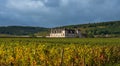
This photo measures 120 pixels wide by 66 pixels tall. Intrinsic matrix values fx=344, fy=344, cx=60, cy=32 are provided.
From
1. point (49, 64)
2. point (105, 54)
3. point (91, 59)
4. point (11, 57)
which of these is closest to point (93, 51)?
point (91, 59)

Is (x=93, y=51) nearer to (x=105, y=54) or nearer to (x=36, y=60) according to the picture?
(x=105, y=54)

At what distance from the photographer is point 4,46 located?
38.1 meters

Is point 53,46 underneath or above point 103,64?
above

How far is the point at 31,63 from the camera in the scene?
34.7 m

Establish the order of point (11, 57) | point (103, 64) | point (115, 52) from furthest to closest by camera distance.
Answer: point (115, 52), point (103, 64), point (11, 57)

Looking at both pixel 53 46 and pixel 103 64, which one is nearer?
pixel 53 46

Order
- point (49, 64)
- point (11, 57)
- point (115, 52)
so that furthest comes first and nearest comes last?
point (115, 52) < point (11, 57) < point (49, 64)

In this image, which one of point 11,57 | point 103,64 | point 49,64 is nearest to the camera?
point 49,64

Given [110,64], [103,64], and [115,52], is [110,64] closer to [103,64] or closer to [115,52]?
[103,64]

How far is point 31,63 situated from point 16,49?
11.1ft

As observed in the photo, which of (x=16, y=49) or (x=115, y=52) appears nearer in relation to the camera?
(x=16, y=49)


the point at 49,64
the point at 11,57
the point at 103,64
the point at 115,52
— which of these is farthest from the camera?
the point at 115,52

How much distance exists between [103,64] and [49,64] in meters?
8.13

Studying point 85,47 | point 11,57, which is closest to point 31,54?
point 11,57
